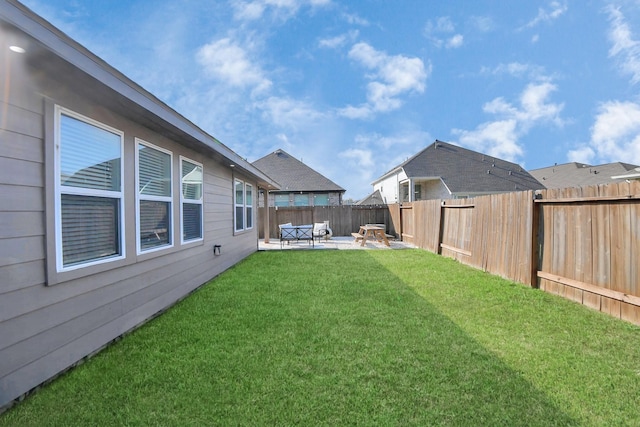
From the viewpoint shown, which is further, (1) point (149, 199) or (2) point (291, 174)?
(2) point (291, 174)

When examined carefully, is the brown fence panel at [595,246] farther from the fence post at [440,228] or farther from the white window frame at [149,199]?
the white window frame at [149,199]

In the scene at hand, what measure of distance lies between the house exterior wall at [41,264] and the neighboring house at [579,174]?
76.6ft

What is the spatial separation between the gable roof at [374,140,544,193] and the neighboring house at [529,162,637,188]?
3.72 meters

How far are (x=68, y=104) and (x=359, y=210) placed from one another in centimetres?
1370

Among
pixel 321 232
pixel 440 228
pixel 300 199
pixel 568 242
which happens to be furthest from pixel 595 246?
pixel 300 199

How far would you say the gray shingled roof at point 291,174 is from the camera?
2003 cm

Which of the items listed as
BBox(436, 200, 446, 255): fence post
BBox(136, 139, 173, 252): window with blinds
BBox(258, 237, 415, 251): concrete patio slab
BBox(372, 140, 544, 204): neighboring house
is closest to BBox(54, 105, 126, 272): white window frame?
BBox(136, 139, 173, 252): window with blinds

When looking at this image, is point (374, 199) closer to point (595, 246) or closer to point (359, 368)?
point (595, 246)

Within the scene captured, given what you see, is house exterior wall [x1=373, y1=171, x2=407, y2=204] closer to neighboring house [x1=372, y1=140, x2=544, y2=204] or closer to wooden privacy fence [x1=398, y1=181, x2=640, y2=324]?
neighboring house [x1=372, y1=140, x2=544, y2=204]

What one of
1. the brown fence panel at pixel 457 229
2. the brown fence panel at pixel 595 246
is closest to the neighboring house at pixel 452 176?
the brown fence panel at pixel 457 229

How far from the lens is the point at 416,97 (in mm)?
17984

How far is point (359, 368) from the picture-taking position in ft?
8.01

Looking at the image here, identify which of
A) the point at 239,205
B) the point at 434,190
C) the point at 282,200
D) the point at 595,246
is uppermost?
the point at 434,190

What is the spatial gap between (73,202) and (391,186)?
21.2 m
